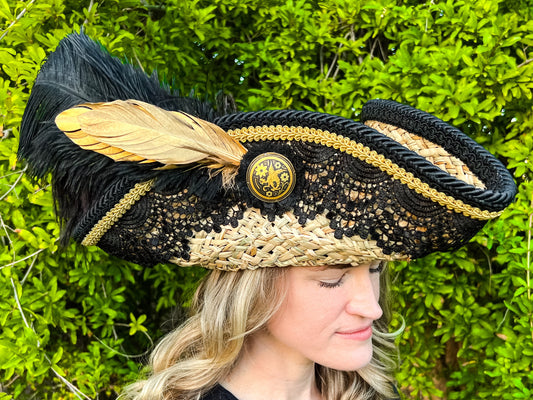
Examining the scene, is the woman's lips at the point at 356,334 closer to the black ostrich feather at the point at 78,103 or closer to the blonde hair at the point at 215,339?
the blonde hair at the point at 215,339

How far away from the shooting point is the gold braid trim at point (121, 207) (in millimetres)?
1309

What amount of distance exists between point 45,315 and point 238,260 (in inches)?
32.5

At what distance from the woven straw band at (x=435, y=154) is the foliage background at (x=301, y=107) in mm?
335

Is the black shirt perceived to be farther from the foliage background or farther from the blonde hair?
the foliage background

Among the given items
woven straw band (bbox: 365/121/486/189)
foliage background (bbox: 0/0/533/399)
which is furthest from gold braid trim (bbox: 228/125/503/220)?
foliage background (bbox: 0/0/533/399)

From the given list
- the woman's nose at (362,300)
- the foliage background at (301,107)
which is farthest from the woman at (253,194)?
the foliage background at (301,107)

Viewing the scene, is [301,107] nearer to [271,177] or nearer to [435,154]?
[435,154]

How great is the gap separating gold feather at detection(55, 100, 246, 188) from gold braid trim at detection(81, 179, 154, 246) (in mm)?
73

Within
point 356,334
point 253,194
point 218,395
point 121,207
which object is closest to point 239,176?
point 253,194

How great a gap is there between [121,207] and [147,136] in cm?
19

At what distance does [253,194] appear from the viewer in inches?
49.3

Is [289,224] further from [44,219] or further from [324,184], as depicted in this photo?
[44,219]

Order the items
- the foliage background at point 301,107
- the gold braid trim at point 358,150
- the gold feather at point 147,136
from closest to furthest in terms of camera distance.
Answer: the gold braid trim at point 358,150, the gold feather at point 147,136, the foliage background at point 301,107

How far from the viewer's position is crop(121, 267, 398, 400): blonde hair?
4.68ft
